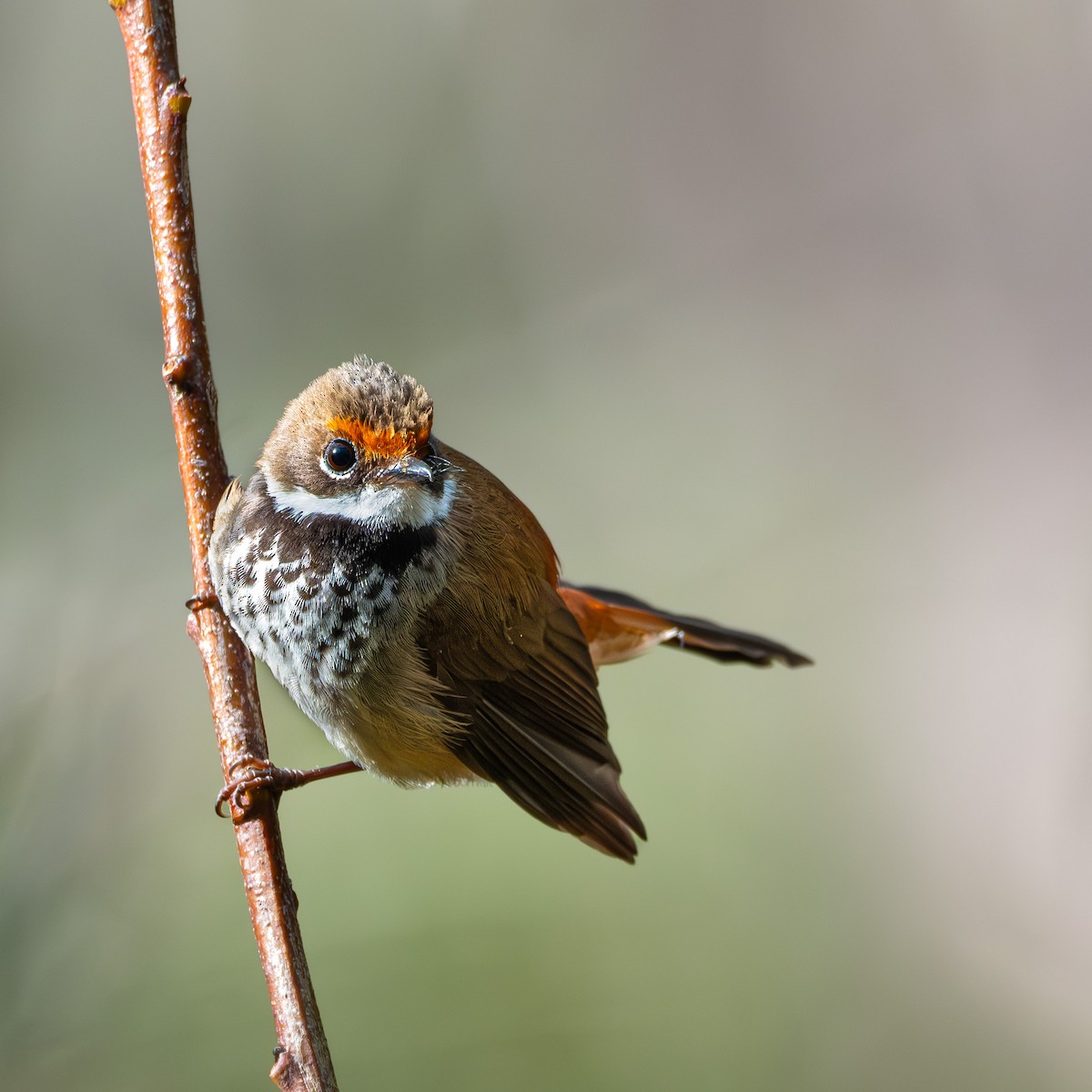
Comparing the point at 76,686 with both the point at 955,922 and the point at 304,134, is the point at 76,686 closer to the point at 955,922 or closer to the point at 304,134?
the point at 304,134

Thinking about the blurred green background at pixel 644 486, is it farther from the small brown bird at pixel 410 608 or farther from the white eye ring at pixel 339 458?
the white eye ring at pixel 339 458

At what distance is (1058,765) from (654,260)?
12.4 feet

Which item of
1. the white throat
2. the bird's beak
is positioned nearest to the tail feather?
the white throat

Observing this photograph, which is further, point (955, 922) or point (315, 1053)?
point (955, 922)

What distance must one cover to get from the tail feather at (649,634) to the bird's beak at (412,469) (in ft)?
3.78

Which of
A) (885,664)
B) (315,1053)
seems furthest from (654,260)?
(315,1053)

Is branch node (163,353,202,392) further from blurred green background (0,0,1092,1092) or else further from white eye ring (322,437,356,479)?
blurred green background (0,0,1092,1092)

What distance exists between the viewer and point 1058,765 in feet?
21.9

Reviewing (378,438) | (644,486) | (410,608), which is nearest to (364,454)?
(378,438)

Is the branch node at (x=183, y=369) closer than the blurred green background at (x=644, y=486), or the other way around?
the branch node at (x=183, y=369)

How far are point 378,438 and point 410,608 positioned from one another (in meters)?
0.54

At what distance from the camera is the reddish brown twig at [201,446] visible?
277 centimetres

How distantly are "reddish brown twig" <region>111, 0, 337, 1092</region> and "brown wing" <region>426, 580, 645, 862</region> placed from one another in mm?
656

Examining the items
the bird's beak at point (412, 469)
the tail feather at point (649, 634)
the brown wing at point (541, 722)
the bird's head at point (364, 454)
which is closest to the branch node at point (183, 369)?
the bird's head at point (364, 454)
